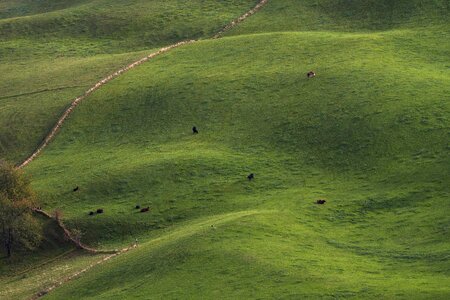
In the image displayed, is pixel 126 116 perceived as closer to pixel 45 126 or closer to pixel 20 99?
pixel 45 126

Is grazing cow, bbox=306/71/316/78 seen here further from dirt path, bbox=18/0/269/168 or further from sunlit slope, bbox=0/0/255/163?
sunlit slope, bbox=0/0/255/163

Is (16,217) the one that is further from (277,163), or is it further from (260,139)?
(260,139)

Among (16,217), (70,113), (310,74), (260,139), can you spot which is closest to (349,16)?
(310,74)

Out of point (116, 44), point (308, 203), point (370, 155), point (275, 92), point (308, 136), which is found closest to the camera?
point (308, 203)

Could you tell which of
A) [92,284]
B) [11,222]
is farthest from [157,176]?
[92,284]

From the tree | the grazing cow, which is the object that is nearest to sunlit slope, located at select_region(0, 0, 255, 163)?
the tree
